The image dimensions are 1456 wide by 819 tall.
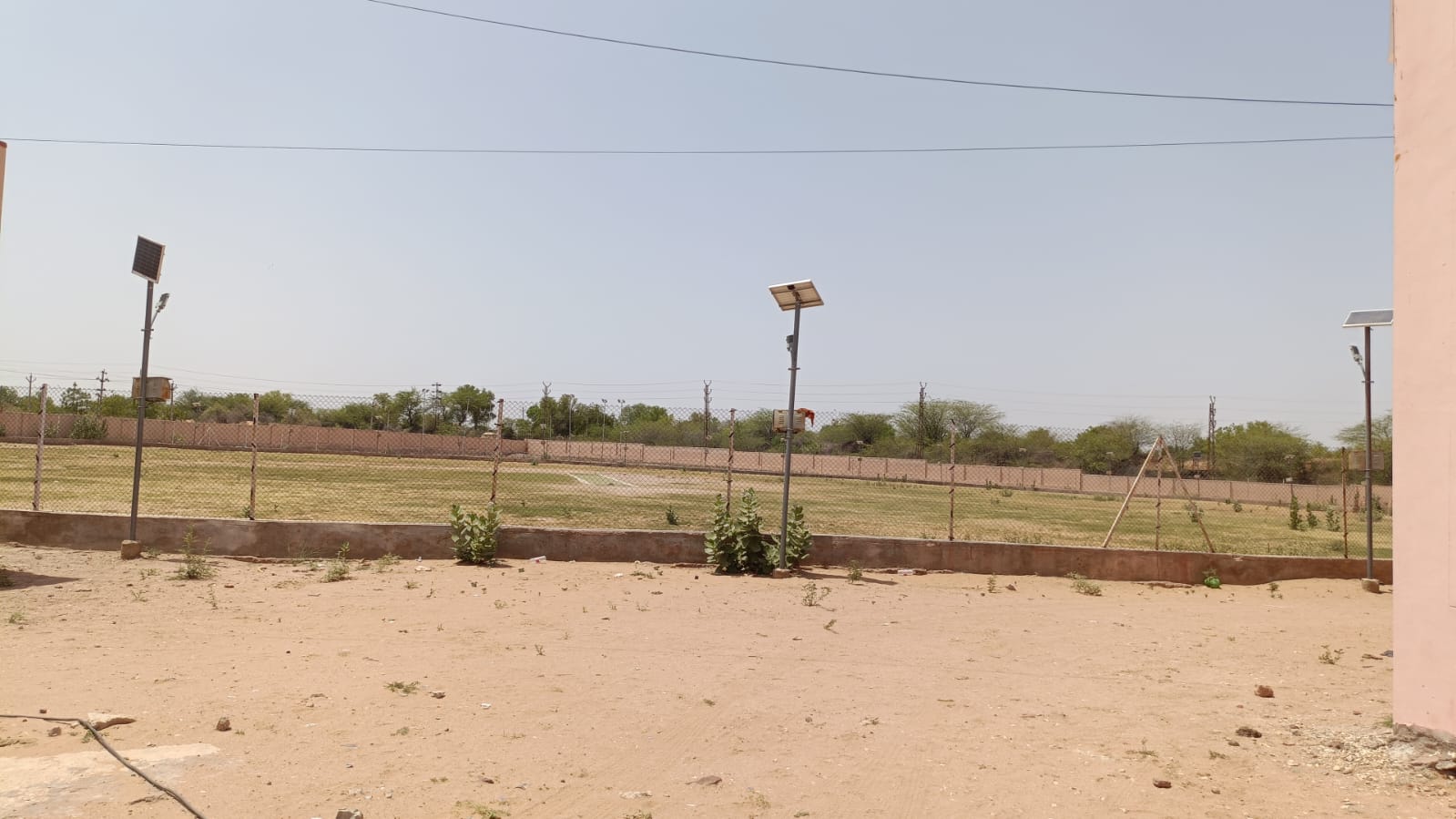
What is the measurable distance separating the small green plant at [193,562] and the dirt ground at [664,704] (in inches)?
11.3

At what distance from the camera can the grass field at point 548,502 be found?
747 inches

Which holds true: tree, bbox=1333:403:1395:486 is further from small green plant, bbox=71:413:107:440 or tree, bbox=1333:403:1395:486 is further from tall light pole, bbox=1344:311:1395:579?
small green plant, bbox=71:413:107:440

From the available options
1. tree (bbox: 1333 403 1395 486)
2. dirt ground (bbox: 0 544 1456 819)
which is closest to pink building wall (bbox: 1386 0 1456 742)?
dirt ground (bbox: 0 544 1456 819)

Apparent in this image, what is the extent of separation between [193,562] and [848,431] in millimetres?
78197

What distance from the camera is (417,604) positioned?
31.3 feet

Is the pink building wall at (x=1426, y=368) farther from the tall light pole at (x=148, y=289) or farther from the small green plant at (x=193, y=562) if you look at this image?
the tall light pole at (x=148, y=289)

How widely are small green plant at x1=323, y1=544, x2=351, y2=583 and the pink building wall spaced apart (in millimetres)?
9850

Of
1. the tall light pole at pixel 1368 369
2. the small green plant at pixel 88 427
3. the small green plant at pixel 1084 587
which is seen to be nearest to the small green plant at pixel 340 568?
the small green plant at pixel 1084 587

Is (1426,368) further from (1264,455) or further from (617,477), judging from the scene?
(1264,455)

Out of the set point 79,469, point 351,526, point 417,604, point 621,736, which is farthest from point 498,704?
point 79,469

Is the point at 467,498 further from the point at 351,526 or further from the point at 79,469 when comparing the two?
the point at 79,469

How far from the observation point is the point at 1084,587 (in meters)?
12.7

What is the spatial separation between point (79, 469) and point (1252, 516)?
40445 mm

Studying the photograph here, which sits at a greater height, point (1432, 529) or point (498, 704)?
point (1432, 529)
